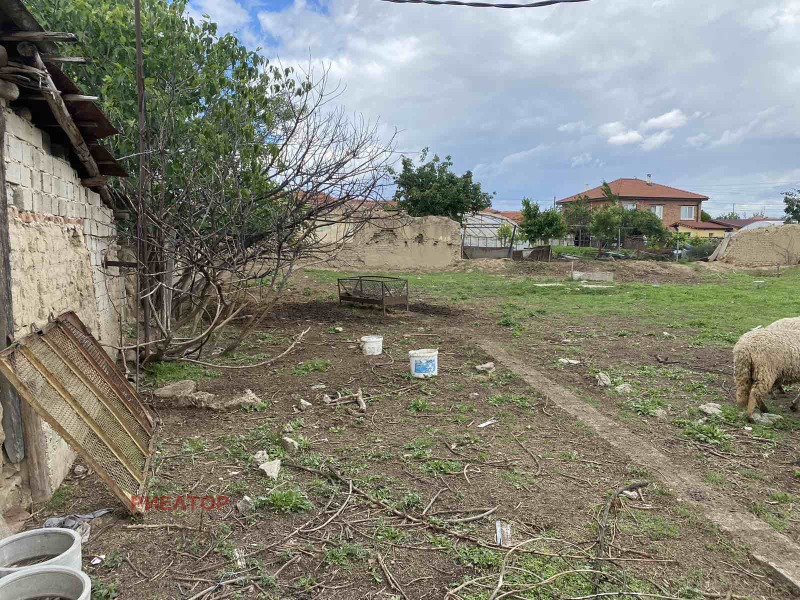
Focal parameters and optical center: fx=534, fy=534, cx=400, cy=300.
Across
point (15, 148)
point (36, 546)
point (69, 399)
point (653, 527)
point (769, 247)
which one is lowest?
point (653, 527)

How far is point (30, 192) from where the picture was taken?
426 centimetres

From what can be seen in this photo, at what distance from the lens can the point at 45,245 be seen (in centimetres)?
443

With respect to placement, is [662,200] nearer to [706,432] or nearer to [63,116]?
[706,432]

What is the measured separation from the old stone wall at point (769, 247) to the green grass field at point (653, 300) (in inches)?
158

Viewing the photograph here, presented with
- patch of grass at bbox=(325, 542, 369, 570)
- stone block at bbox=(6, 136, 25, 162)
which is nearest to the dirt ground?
patch of grass at bbox=(325, 542, 369, 570)

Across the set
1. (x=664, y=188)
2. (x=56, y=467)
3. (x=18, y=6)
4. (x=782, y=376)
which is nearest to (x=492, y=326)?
(x=782, y=376)

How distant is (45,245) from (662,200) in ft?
177

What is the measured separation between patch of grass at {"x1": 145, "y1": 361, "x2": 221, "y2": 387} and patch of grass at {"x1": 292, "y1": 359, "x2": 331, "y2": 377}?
1049mm

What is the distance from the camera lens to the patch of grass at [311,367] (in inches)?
285

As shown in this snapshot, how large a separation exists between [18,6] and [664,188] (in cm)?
5605

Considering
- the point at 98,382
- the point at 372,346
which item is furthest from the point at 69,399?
the point at 372,346

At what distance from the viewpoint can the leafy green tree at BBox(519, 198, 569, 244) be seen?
3053 centimetres

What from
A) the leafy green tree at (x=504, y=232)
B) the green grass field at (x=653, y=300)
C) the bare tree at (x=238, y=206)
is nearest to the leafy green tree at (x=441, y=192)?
the leafy green tree at (x=504, y=232)

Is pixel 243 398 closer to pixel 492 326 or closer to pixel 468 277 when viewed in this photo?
pixel 492 326
